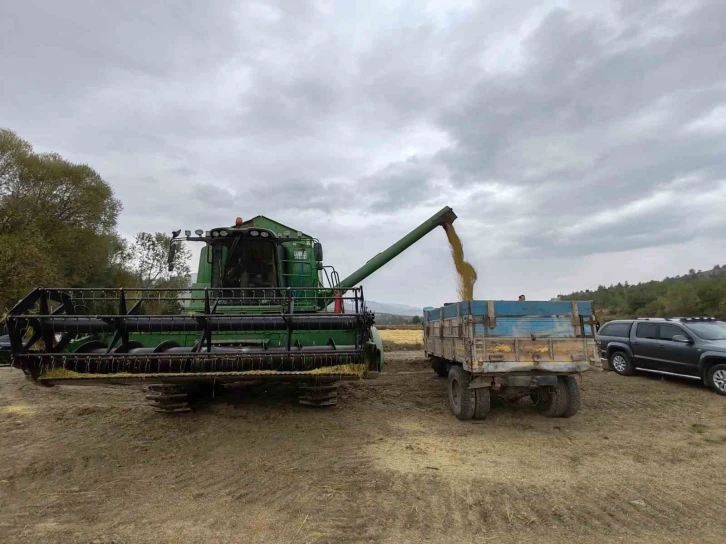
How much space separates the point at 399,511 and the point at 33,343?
15.2ft

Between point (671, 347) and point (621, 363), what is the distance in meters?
1.75

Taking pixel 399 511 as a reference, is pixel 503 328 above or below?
above

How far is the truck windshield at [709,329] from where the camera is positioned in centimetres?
992

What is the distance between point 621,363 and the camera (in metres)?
12.2

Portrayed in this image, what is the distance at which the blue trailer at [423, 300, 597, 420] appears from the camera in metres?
6.78

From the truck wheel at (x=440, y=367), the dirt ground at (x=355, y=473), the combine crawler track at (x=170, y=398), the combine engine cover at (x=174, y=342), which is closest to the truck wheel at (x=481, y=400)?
the dirt ground at (x=355, y=473)

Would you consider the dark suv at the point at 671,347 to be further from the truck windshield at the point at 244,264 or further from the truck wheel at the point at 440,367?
the truck windshield at the point at 244,264

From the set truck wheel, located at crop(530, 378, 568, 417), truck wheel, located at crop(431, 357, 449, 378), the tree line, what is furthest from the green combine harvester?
the tree line

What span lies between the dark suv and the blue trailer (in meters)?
4.42

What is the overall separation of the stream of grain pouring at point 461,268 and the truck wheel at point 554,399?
401 cm

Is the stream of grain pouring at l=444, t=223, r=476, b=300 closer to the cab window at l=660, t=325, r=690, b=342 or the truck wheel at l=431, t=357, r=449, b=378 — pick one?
→ the truck wheel at l=431, t=357, r=449, b=378

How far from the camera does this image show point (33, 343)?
5.47 m

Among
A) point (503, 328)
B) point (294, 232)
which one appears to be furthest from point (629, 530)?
point (294, 232)

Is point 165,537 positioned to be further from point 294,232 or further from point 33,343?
point 294,232
